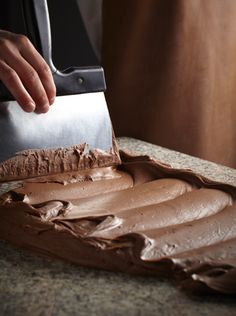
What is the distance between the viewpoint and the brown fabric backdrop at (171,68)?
2.31 meters

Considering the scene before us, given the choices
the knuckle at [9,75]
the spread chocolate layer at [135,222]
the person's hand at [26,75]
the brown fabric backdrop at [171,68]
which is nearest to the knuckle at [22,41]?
the person's hand at [26,75]

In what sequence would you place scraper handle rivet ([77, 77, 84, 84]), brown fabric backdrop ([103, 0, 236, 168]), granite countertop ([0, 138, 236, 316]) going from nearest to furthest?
1. granite countertop ([0, 138, 236, 316])
2. scraper handle rivet ([77, 77, 84, 84])
3. brown fabric backdrop ([103, 0, 236, 168])

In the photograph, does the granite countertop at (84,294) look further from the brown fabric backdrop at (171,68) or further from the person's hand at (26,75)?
the brown fabric backdrop at (171,68)

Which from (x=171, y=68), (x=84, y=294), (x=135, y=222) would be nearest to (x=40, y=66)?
(x=135, y=222)

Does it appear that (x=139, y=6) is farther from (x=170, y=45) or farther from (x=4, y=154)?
(x=4, y=154)

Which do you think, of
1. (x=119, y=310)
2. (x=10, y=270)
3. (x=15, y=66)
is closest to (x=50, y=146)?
(x=15, y=66)

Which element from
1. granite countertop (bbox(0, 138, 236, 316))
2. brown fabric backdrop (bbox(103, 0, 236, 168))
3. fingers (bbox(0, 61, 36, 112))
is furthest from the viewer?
brown fabric backdrop (bbox(103, 0, 236, 168))

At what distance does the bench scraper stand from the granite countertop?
1.36 feet

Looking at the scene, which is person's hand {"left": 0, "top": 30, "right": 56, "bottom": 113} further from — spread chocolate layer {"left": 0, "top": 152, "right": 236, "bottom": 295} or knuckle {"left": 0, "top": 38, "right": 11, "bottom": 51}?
spread chocolate layer {"left": 0, "top": 152, "right": 236, "bottom": 295}

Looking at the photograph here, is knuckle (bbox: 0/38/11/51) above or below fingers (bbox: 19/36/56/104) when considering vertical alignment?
above

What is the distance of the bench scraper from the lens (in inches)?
62.0

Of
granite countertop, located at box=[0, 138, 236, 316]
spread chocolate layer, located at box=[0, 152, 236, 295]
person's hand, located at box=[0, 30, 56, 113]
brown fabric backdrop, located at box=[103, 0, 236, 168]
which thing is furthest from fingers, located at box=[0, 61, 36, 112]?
brown fabric backdrop, located at box=[103, 0, 236, 168]

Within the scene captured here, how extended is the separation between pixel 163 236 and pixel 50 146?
1.70 ft

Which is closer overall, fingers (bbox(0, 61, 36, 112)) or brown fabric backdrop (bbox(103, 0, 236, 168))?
fingers (bbox(0, 61, 36, 112))
